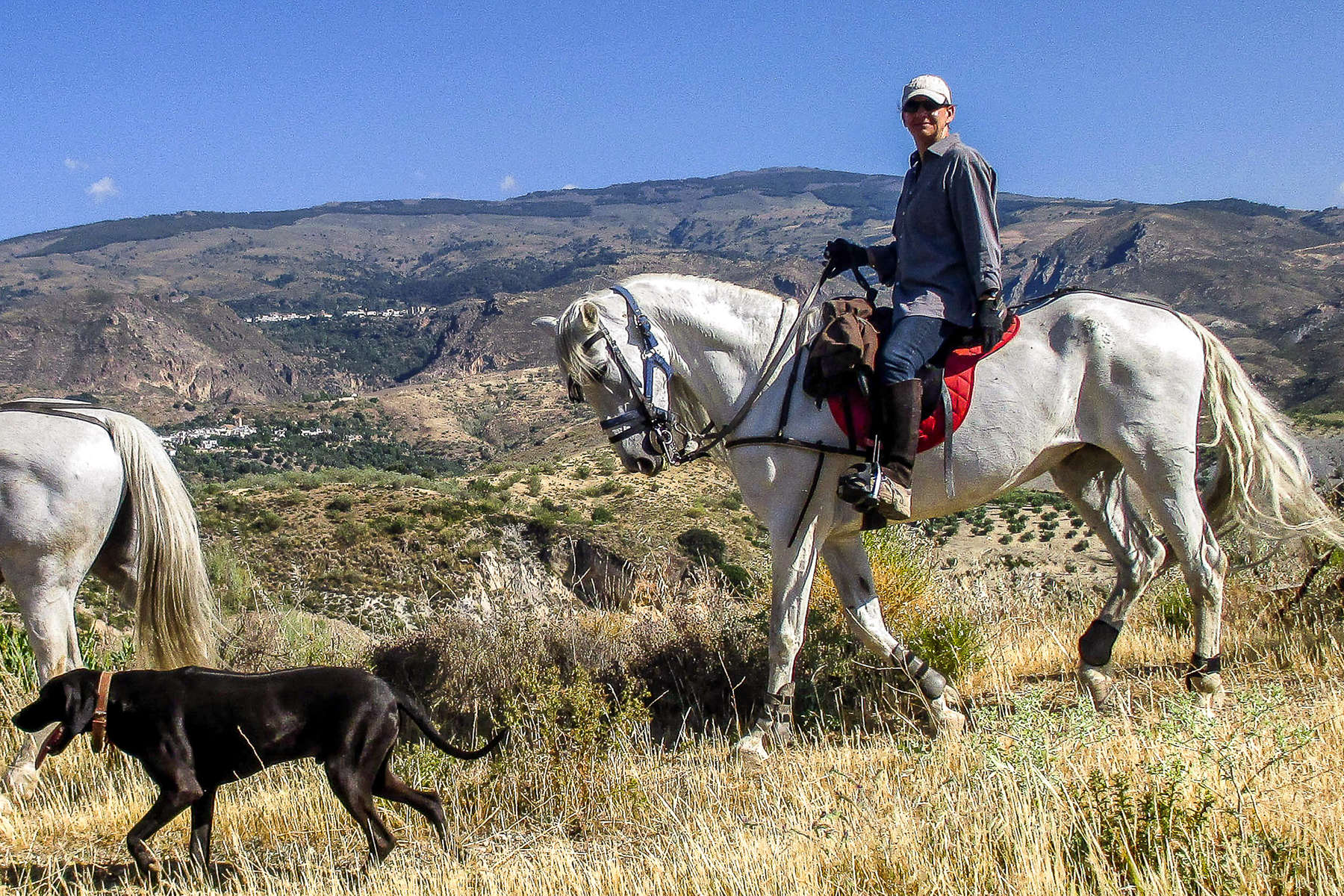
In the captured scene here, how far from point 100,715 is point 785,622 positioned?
2812 millimetres

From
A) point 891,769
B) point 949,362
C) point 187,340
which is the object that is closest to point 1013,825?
point 891,769

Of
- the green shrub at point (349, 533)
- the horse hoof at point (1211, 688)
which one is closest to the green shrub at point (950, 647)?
the horse hoof at point (1211, 688)

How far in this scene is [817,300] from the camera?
5.50m

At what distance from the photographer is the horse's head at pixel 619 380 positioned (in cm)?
495

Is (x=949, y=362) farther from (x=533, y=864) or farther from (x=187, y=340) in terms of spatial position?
(x=187, y=340)

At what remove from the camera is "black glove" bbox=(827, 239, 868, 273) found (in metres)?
5.40

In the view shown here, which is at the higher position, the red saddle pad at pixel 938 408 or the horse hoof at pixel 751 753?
the red saddle pad at pixel 938 408

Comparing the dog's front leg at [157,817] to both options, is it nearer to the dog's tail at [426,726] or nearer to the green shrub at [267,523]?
the dog's tail at [426,726]

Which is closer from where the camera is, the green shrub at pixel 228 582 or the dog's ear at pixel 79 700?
the dog's ear at pixel 79 700

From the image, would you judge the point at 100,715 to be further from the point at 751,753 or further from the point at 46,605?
the point at 751,753

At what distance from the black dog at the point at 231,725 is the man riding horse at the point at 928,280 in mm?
2243

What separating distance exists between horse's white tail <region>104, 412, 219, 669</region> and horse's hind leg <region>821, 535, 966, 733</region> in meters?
3.24

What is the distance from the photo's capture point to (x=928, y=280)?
5000mm

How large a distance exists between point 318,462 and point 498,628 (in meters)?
60.2
